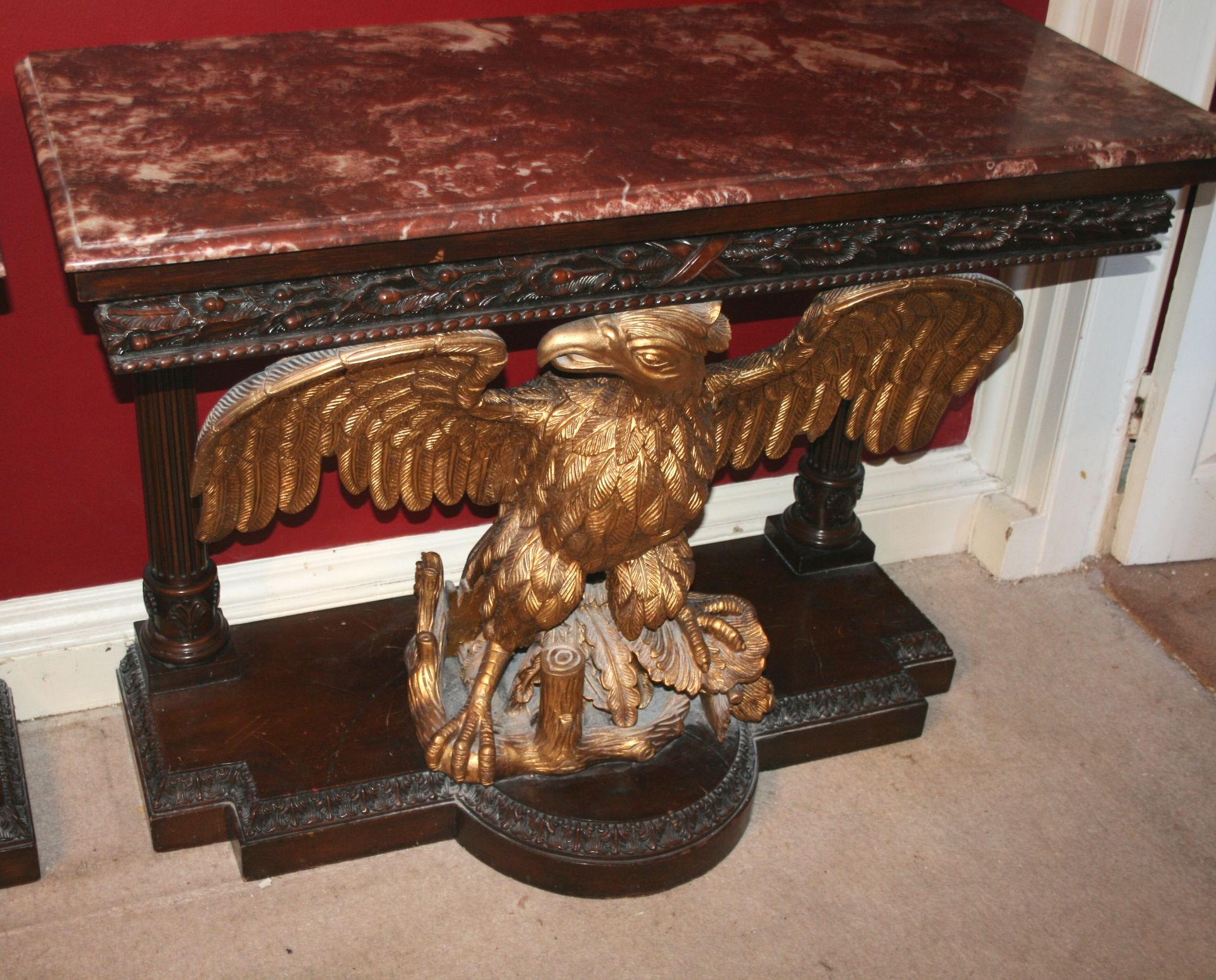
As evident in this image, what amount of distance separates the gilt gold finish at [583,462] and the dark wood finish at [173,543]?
0.16 metres

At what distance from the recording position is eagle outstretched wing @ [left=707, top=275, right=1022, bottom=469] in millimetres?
1755

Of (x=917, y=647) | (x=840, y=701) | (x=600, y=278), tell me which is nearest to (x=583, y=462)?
(x=600, y=278)

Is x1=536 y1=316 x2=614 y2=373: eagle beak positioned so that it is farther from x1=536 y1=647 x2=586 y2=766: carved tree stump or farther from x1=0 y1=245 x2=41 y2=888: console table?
x1=0 y1=245 x2=41 y2=888: console table

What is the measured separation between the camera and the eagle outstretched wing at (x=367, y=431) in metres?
1.55

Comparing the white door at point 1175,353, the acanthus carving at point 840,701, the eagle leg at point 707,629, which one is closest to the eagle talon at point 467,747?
the eagle leg at point 707,629

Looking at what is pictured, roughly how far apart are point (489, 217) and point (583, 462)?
1.38ft

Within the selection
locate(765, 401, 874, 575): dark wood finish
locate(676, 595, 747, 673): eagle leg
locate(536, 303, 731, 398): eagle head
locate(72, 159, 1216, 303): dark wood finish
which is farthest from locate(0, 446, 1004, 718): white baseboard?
locate(72, 159, 1216, 303): dark wood finish

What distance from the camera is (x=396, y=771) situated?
1.97m

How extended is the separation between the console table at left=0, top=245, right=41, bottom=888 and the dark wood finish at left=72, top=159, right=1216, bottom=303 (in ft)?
3.05

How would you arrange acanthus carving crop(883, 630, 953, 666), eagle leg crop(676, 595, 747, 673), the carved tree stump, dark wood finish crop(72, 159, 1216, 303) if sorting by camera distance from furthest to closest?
acanthus carving crop(883, 630, 953, 666)
eagle leg crop(676, 595, 747, 673)
the carved tree stump
dark wood finish crop(72, 159, 1216, 303)

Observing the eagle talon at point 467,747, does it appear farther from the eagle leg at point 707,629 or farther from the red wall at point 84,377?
the red wall at point 84,377

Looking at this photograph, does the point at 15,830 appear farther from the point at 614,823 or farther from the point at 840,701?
the point at 840,701

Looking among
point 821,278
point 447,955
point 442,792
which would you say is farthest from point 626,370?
point 447,955

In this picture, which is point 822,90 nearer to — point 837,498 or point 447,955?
A: point 837,498
